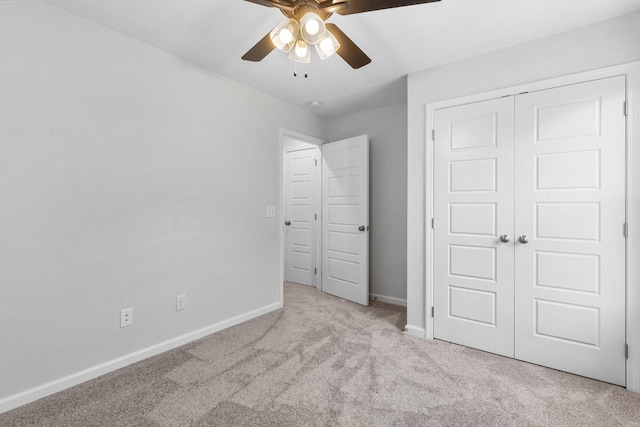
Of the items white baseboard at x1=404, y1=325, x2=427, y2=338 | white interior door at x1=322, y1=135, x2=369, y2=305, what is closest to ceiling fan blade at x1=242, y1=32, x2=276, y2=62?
white interior door at x1=322, y1=135, x2=369, y2=305

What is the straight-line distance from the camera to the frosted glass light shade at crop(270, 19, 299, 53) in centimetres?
160

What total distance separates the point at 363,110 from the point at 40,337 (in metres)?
3.73

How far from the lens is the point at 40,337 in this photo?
1.87m

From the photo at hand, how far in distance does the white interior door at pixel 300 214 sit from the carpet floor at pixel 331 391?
196 cm

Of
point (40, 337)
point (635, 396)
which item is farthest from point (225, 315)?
point (635, 396)

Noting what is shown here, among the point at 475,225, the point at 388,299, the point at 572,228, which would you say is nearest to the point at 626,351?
the point at 572,228

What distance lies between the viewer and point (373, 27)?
211 cm

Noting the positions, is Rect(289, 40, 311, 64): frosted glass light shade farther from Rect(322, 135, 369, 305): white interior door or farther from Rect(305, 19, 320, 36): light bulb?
Rect(322, 135, 369, 305): white interior door

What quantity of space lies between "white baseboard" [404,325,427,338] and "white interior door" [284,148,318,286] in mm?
1879

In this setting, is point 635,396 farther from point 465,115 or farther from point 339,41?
point 339,41

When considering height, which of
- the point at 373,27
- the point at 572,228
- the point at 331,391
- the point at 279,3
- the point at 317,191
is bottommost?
the point at 331,391

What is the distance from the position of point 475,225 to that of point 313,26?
1.94m

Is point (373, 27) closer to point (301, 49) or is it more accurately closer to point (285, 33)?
point (301, 49)

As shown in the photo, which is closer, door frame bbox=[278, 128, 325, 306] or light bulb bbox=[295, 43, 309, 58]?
light bulb bbox=[295, 43, 309, 58]
